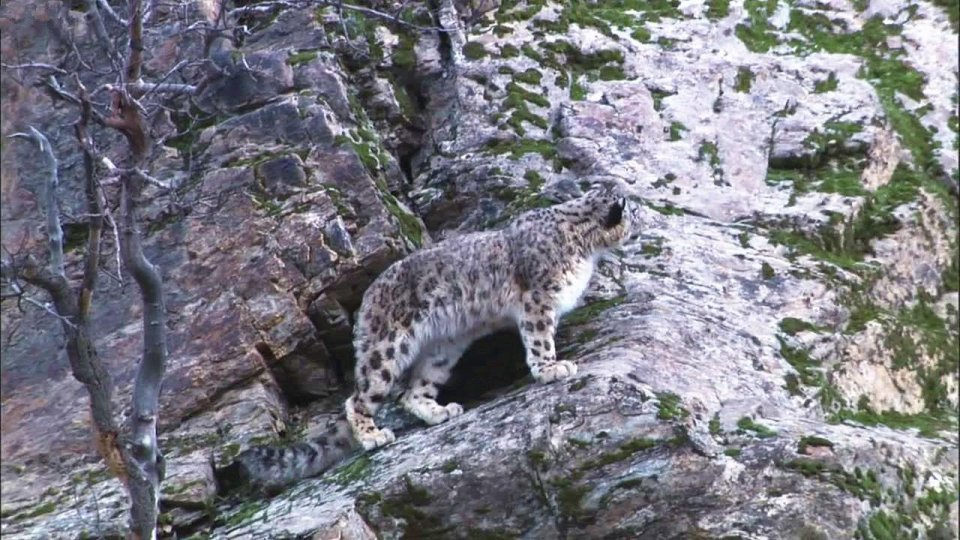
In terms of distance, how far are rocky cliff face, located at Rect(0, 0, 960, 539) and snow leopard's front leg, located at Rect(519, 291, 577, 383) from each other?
231mm

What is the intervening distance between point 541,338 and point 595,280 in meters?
1.88

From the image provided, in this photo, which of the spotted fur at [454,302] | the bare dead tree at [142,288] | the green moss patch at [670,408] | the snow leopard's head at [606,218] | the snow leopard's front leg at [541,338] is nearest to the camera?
the bare dead tree at [142,288]

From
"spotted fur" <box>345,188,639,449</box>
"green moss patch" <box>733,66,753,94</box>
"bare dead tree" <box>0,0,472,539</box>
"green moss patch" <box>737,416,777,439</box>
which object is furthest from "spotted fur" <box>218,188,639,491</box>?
"green moss patch" <box>733,66,753,94</box>

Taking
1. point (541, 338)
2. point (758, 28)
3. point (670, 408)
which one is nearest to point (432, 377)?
point (541, 338)

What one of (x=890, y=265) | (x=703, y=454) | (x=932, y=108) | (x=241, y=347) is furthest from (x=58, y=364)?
(x=932, y=108)

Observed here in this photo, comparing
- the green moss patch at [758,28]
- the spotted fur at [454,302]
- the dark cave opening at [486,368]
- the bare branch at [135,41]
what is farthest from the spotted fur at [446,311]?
the green moss patch at [758,28]

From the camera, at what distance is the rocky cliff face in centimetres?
1165

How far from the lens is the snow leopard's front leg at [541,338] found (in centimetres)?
1238

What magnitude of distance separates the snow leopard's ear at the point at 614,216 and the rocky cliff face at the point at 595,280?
729 millimetres

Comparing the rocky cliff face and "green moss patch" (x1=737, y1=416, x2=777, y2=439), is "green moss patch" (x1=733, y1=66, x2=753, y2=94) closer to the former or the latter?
the rocky cliff face

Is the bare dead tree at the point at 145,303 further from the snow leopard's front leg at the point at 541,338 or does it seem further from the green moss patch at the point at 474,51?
the green moss patch at the point at 474,51

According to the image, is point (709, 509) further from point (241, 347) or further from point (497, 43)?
point (497, 43)

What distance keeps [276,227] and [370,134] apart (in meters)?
2.11

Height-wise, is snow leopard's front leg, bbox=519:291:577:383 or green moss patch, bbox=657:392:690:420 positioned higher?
snow leopard's front leg, bbox=519:291:577:383
